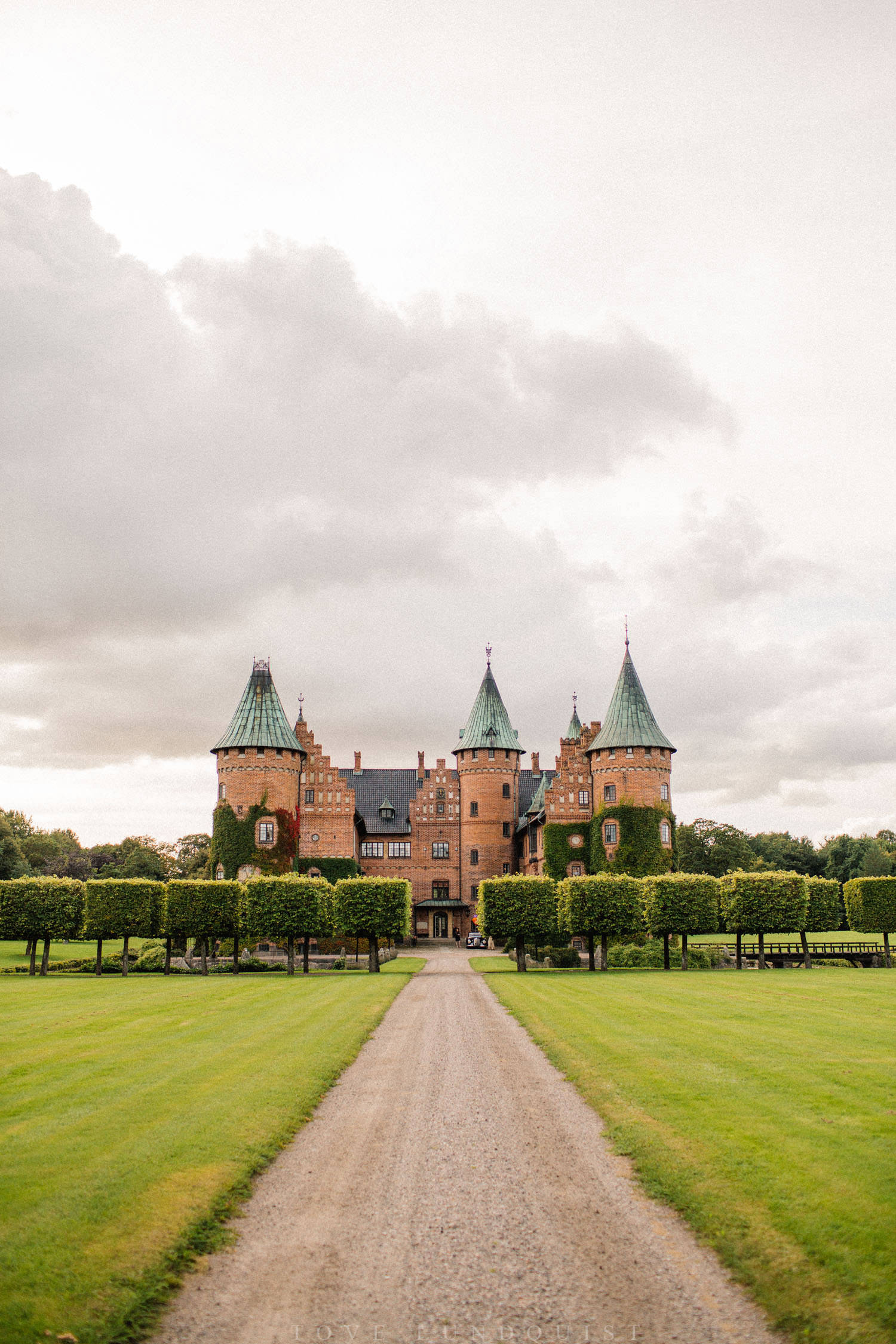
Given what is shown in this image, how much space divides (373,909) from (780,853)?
91388 millimetres

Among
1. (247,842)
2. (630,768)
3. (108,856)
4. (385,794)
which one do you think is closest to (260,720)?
(247,842)

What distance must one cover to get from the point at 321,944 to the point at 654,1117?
193 feet

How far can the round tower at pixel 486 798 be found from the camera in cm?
8419

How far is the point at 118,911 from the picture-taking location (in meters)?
52.3

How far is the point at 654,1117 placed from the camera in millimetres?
13414

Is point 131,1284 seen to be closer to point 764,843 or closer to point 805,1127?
point 805,1127

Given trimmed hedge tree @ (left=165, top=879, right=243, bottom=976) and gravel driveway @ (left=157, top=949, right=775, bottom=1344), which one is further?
trimmed hedge tree @ (left=165, top=879, right=243, bottom=976)

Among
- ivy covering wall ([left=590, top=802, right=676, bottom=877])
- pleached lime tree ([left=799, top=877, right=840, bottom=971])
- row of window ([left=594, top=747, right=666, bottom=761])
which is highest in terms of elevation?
row of window ([left=594, top=747, right=666, bottom=761])

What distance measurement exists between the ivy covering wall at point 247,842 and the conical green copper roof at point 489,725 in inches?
792

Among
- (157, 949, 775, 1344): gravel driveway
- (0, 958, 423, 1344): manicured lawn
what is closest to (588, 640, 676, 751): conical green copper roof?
(0, 958, 423, 1344): manicured lawn

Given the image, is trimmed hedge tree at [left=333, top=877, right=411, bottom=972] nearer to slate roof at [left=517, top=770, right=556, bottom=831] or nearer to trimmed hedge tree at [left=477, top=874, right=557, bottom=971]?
trimmed hedge tree at [left=477, top=874, right=557, bottom=971]

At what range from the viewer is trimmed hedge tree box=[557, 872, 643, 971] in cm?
5062

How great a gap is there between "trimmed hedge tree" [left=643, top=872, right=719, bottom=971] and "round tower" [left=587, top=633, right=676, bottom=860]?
20652mm

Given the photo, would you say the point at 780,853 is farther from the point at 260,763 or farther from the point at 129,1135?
the point at 129,1135
